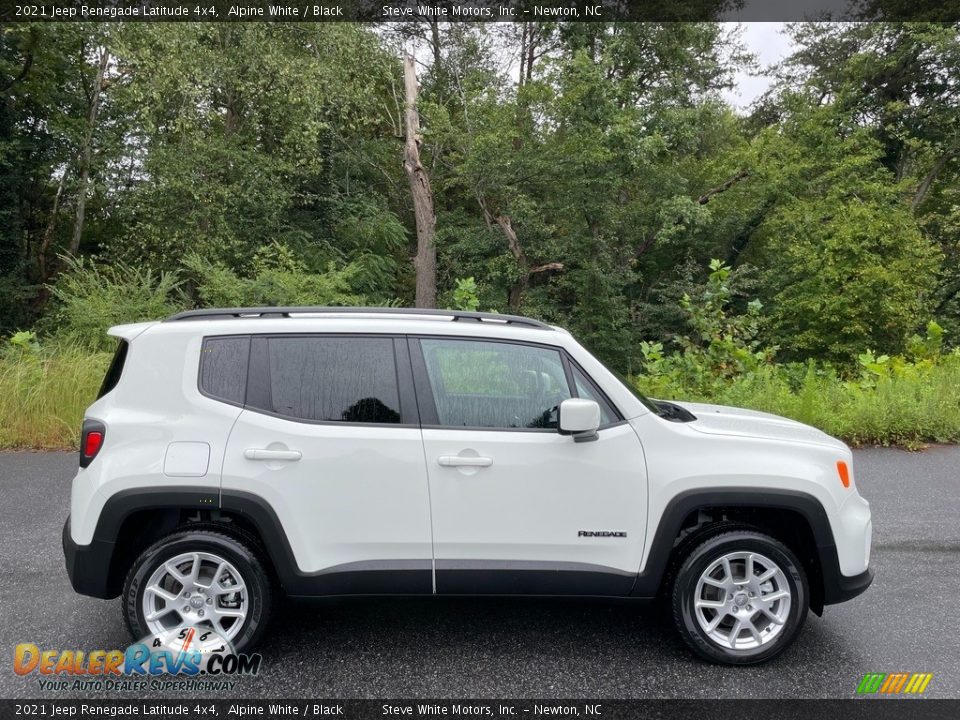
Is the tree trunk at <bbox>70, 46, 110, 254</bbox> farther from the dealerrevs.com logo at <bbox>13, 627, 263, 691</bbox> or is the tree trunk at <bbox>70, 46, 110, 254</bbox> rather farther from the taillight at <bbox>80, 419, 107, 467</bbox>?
the dealerrevs.com logo at <bbox>13, 627, 263, 691</bbox>

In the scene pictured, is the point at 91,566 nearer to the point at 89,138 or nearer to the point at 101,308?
the point at 101,308

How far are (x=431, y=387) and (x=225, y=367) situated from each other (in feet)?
3.41

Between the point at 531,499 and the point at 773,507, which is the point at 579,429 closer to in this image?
the point at 531,499

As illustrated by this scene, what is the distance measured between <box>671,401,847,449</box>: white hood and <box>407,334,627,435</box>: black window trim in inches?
20.9

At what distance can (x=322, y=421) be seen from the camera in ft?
11.8

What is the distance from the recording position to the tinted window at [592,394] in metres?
3.65

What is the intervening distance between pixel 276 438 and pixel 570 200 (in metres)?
19.6

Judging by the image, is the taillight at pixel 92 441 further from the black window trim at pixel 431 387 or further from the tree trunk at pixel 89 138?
the tree trunk at pixel 89 138

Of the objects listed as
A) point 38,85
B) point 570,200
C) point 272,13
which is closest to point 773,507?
point 272,13

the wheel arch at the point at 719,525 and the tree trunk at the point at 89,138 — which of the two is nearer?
the wheel arch at the point at 719,525

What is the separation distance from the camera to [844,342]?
66.3 ft

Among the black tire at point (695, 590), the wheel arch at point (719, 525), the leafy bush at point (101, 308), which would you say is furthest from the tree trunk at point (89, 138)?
the black tire at point (695, 590)

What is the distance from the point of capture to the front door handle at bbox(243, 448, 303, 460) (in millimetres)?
3486

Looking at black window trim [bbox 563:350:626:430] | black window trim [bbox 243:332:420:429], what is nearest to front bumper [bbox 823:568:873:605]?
black window trim [bbox 563:350:626:430]
